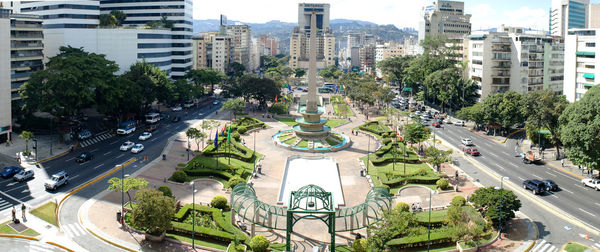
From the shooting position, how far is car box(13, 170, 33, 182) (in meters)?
56.5

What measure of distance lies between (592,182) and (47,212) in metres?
65.7

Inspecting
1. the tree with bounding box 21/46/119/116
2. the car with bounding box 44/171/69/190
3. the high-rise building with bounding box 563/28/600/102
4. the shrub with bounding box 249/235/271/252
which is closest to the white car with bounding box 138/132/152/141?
the tree with bounding box 21/46/119/116

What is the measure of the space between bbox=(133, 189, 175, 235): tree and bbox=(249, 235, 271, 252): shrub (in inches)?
325

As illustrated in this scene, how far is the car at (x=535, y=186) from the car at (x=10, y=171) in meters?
66.4

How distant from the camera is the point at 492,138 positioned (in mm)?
89625

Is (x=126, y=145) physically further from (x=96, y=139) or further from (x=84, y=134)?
(x=84, y=134)

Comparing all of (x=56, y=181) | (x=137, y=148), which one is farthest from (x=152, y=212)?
(x=137, y=148)

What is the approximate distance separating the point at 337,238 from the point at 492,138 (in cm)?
5926

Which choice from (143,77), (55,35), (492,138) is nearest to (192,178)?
(143,77)

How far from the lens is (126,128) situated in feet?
283

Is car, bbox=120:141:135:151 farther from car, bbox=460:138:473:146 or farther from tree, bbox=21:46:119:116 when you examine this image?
car, bbox=460:138:473:146

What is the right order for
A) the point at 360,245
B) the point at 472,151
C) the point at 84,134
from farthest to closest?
1. the point at 84,134
2. the point at 472,151
3. the point at 360,245

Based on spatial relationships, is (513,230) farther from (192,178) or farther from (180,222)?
(192,178)

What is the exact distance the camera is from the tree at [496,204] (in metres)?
44.6
